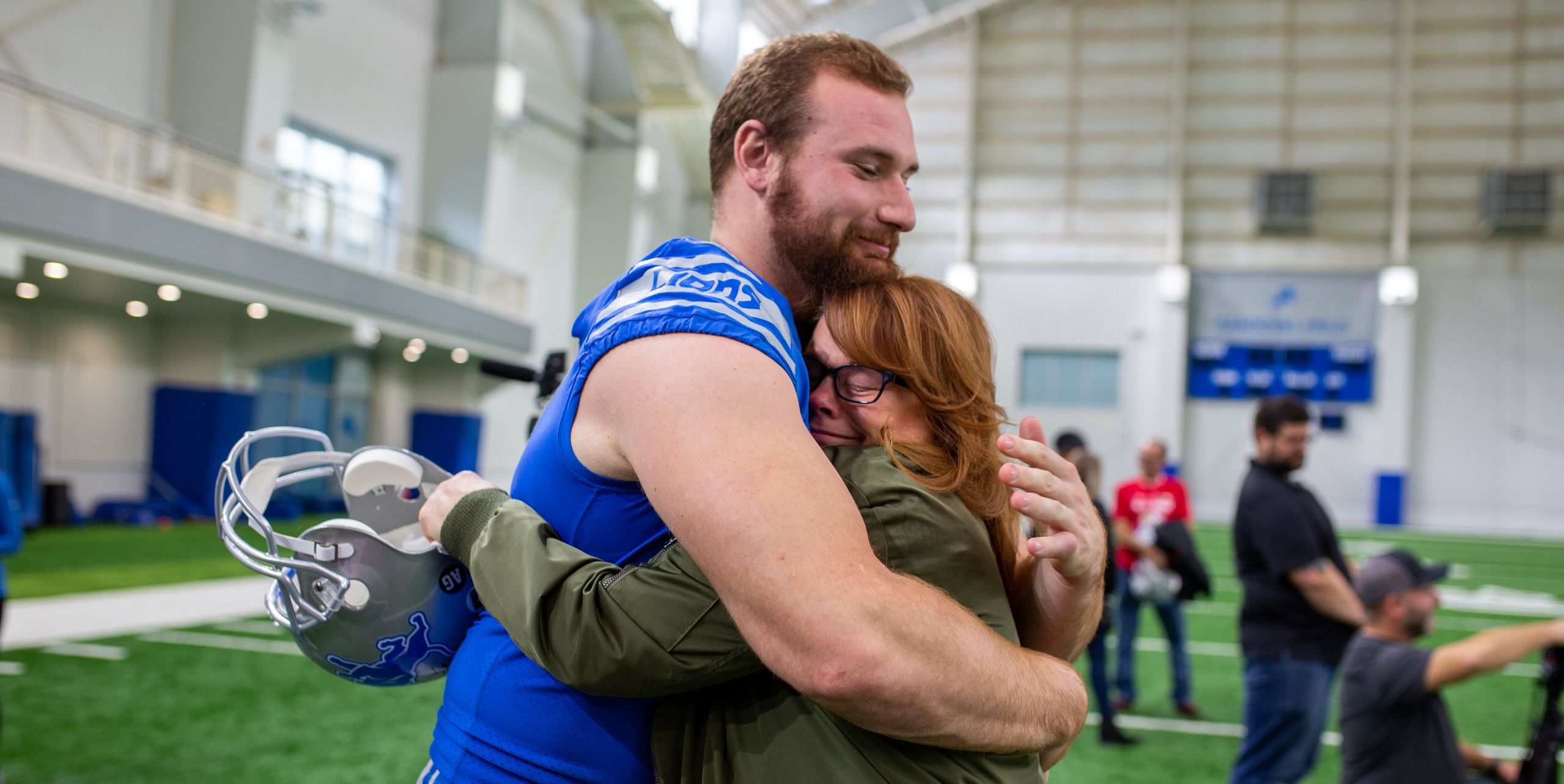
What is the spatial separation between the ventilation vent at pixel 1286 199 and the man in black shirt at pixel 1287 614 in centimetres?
2498

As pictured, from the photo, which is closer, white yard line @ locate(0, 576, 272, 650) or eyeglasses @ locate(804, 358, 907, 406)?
eyeglasses @ locate(804, 358, 907, 406)

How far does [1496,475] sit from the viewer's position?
2744cm

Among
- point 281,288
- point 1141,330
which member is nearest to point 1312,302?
point 1141,330

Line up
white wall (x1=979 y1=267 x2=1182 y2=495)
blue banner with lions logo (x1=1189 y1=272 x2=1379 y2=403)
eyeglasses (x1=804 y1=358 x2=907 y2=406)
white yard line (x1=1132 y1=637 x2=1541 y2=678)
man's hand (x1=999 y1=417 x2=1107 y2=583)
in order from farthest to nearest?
white wall (x1=979 y1=267 x2=1182 y2=495), blue banner with lions logo (x1=1189 y1=272 x2=1379 y2=403), white yard line (x1=1132 y1=637 x2=1541 y2=678), eyeglasses (x1=804 y1=358 x2=907 y2=406), man's hand (x1=999 y1=417 x2=1107 y2=583)

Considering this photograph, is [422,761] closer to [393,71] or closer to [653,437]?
[653,437]

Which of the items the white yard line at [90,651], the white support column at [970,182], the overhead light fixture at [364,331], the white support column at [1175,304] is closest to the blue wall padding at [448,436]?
the overhead light fixture at [364,331]

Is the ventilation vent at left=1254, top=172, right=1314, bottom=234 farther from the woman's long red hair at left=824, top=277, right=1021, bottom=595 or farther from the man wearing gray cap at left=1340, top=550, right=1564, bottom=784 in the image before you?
the woman's long red hair at left=824, top=277, right=1021, bottom=595

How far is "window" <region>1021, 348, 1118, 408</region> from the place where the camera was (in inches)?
1166

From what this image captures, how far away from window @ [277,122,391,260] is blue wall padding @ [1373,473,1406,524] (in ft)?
79.6

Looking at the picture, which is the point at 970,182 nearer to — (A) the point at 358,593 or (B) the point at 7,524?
(B) the point at 7,524

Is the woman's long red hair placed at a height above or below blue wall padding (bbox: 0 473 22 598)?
above

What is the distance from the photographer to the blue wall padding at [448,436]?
72.3 feet

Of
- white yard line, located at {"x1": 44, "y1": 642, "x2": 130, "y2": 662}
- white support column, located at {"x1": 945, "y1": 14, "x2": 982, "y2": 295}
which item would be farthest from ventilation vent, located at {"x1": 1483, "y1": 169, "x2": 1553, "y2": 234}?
white yard line, located at {"x1": 44, "y1": 642, "x2": 130, "y2": 662}

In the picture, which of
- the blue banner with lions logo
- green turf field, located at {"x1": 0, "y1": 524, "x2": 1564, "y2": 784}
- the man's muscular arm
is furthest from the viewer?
the blue banner with lions logo
